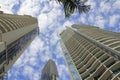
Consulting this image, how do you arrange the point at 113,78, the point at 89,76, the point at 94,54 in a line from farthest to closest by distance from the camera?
the point at 94,54
the point at 89,76
the point at 113,78

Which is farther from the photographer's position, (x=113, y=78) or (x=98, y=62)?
(x=98, y=62)

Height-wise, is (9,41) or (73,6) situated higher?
(73,6)

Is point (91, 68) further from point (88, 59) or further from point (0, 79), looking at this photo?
point (0, 79)

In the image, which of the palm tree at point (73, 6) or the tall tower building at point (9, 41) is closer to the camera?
the palm tree at point (73, 6)

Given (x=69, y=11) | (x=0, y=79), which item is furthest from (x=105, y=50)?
(x=69, y=11)

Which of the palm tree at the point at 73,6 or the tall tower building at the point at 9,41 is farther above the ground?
the palm tree at the point at 73,6

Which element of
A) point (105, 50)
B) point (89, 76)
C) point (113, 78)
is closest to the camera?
point (113, 78)

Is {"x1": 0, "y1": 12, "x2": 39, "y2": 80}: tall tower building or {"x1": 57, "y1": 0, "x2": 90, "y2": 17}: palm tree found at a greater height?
{"x1": 57, "y1": 0, "x2": 90, "y2": 17}: palm tree

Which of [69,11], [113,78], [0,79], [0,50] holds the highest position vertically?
[69,11]

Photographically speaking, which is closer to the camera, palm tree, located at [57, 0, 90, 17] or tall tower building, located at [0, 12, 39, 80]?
palm tree, located at [57, 0, 90, 17]

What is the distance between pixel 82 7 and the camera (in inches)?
439

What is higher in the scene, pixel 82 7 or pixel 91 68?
pixel 82 7

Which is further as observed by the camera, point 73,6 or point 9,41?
point 9,41

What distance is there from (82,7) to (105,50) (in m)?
36.4
